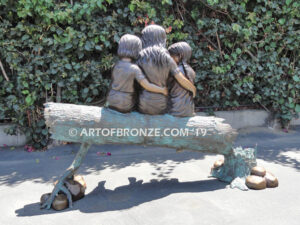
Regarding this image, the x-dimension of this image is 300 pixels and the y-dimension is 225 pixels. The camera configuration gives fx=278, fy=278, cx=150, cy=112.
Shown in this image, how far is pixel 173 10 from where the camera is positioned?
18.8 ft

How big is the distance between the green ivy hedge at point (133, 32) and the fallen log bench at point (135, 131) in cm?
206

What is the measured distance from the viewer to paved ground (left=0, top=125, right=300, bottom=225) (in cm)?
284

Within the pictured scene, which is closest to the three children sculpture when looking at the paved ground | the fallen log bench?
the fallen log bench

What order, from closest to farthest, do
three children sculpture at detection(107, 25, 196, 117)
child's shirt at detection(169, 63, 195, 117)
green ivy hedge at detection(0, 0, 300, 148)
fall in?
three children sculpture at detection(107, 25, 196, 117)
child's shirt at detection(169, 63, 195, 117)
green ivy hedge at detection(0, 0, 300, 148)

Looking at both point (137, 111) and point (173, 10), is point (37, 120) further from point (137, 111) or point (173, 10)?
point (173, 10)

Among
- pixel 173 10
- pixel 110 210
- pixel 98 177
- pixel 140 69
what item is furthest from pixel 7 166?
pixel 173 10

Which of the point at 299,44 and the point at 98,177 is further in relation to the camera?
the point at 299,44

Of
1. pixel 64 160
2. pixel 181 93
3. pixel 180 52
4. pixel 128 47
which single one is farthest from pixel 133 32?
pixel 64 160

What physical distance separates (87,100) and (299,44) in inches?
187

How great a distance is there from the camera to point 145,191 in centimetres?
346

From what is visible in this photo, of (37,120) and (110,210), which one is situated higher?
(37,120)

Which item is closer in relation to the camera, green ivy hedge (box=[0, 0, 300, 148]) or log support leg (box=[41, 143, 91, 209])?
log support leg (box=[41, 143, 91, 209])

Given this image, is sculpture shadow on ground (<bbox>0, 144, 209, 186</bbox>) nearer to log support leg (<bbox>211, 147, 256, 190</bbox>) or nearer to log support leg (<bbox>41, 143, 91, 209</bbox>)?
log support leg (<bbox>41, 143, 91, 209</bbox>)

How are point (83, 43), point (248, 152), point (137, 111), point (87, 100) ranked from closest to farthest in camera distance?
point (137, 111), point (248, 152), point (83, 43), point (87, 100)
